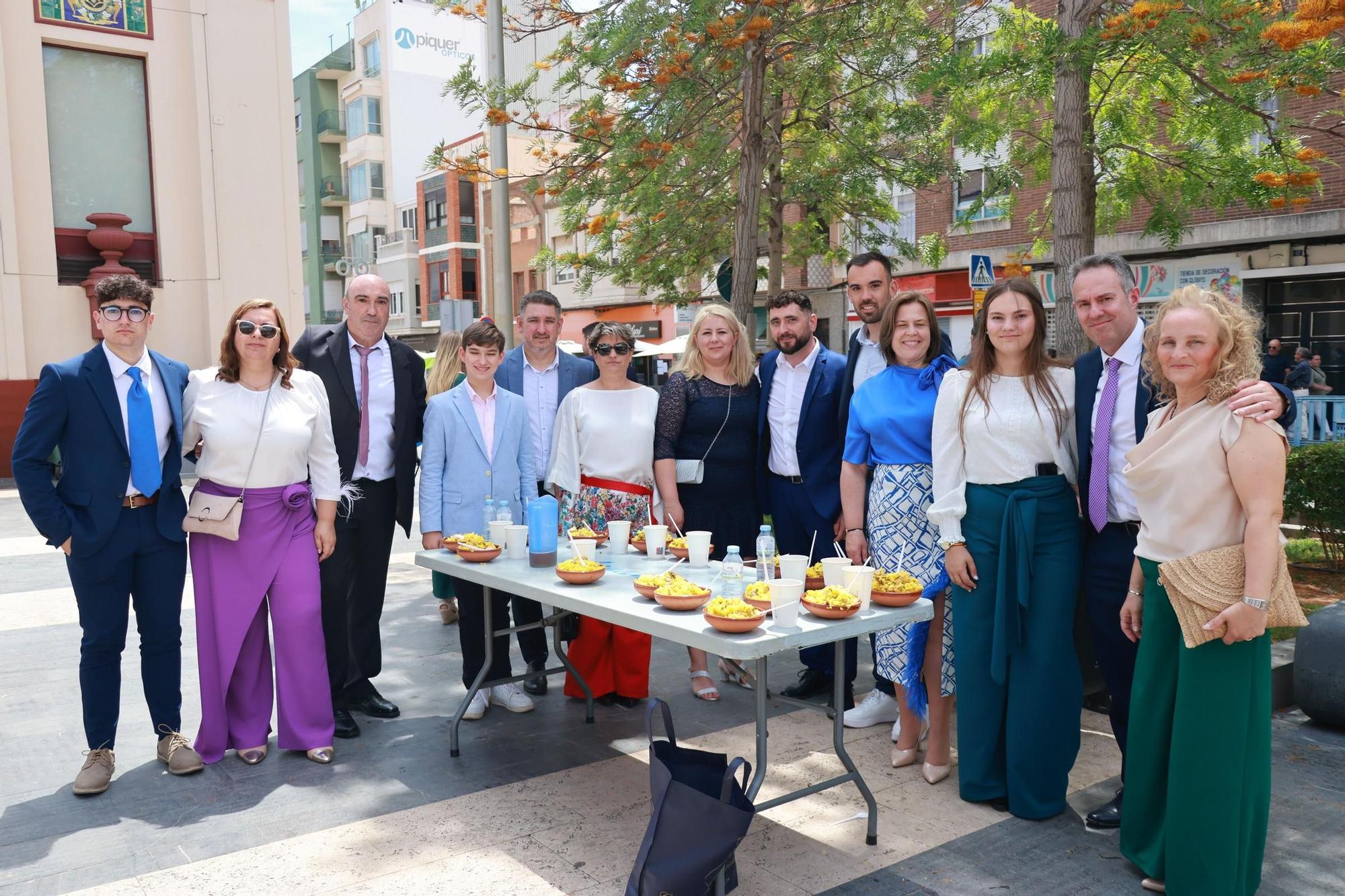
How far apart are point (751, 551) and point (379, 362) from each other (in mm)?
2140

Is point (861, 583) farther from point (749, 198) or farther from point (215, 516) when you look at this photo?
point (749, 198)

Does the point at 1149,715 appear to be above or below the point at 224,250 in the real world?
below

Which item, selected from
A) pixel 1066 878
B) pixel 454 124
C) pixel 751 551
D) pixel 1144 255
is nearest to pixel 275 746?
pixel 751 551

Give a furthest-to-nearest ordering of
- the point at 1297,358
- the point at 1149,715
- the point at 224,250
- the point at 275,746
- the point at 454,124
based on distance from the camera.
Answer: the point at 454,124
the point at 1297,358
the point at 224,250
the point at 275,746
the point at 1149,715

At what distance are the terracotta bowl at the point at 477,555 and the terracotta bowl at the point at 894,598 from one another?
1.71 m

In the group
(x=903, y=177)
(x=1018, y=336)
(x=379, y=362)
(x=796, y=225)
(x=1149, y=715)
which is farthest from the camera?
(x=796, y=225)

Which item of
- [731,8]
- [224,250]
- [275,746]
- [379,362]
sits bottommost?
[275,746]

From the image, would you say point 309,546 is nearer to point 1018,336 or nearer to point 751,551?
point 751,551

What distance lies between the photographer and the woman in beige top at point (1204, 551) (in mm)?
2947

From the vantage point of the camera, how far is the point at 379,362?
504 cm

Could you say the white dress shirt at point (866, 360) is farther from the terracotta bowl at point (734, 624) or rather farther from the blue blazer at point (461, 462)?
the terracotta bowl at point (734, 624)

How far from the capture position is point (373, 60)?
144 ft

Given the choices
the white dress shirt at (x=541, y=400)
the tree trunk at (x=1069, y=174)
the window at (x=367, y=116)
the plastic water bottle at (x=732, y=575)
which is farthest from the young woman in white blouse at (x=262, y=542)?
the window at (x=367, y=116)

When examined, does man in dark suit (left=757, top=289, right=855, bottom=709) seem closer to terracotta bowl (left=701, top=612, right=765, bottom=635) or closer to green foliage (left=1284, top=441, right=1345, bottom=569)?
terracotta bowl (left=701, top=612, right=765, bottom=635)
